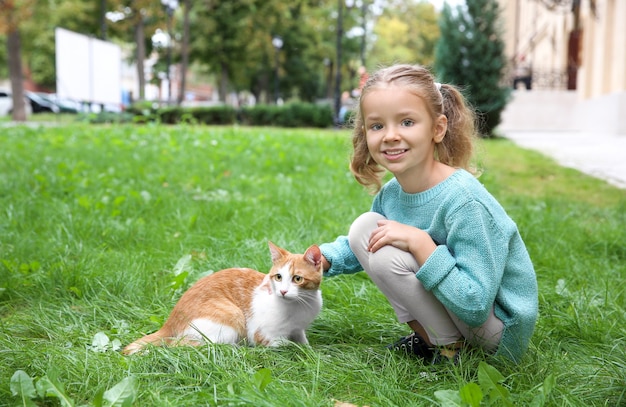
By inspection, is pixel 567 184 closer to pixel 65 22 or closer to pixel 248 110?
pixel 248 110

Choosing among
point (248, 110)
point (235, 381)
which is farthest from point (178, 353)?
point (248, 110)

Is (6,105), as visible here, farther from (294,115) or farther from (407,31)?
(407,31)

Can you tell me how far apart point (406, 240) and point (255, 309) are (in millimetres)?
744

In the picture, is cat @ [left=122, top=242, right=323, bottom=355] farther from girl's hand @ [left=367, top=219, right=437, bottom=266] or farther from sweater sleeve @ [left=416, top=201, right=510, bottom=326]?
sweater sleeve @ [left=416, top=201, right=510, bottom=326]

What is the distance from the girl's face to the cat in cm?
49

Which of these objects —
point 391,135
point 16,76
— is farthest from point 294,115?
point 391,135

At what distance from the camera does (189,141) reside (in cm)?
1096

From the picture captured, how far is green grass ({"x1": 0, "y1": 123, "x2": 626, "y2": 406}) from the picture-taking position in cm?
210

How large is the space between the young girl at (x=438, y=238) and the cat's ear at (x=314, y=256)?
17 cm

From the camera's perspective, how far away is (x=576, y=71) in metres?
25.6

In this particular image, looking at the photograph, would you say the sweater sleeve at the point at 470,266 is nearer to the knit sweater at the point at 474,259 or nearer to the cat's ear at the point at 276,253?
the knit sweater at the point at 474,259

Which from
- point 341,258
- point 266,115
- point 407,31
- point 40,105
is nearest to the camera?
point 341,258

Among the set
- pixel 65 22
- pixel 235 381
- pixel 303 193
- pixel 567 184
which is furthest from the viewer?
pixel 65 22

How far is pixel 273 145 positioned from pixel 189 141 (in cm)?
156
